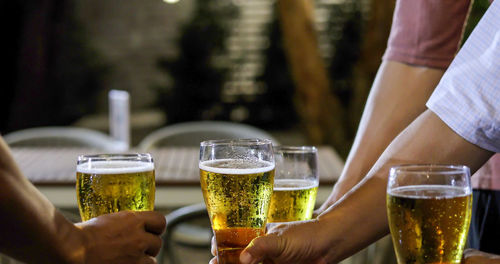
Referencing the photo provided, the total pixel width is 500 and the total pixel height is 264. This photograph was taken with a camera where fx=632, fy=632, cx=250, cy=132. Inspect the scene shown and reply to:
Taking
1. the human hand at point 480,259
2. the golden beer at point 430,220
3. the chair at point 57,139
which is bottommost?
the chair at point 57,139

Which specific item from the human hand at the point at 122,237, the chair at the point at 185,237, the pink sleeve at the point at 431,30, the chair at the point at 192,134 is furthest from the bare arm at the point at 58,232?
the chair at the point at 192,134

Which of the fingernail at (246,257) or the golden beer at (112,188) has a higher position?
the golden beer at (112,188)

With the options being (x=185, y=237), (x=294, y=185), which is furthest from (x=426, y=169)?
(x=185, y=237)

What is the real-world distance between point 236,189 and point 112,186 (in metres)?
0.25

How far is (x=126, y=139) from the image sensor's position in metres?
3.84

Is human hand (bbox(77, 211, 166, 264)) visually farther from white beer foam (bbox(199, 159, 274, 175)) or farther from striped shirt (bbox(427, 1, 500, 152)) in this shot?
striped shirt (bbox(427, 1, 500, 152))

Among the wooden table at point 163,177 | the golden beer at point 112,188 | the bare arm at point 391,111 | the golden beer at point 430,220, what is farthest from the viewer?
the wooden table at point 163,177

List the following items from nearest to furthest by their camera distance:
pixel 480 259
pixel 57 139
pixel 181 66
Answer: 1. pixel 480 259
2. pixel 57 139
3. pixel 181 66

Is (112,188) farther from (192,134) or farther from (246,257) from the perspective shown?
(192,134)

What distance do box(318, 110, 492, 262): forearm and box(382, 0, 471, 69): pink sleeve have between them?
0.42 meters

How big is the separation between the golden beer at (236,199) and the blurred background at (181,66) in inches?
184

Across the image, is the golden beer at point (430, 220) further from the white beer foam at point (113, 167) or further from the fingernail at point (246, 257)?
the white beer foam at point (113, 167)

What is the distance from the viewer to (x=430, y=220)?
862mm

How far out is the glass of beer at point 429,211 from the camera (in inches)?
33.9
